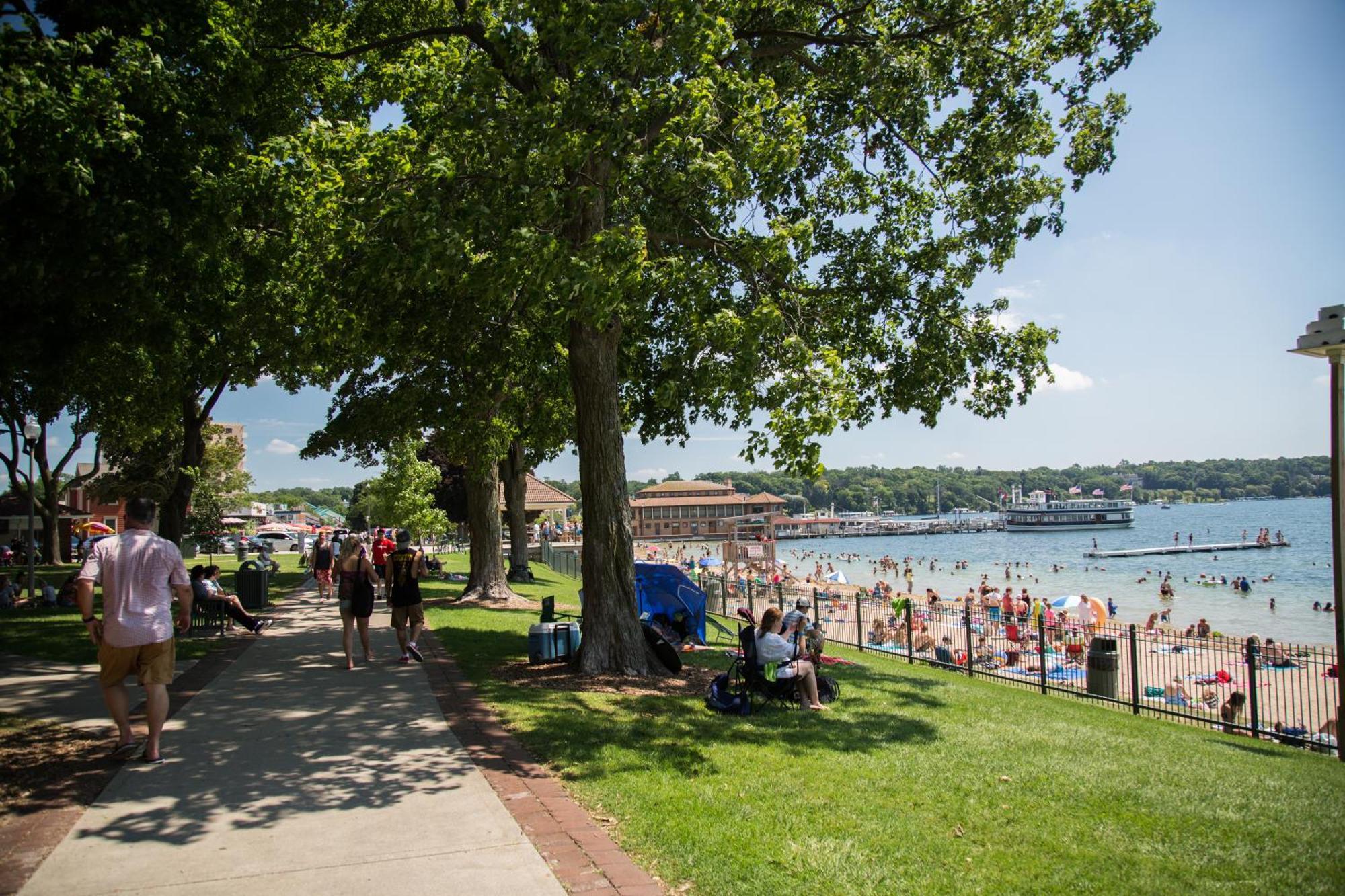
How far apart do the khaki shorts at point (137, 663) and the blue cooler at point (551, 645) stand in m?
5.28

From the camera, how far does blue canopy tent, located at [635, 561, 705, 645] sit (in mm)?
15102

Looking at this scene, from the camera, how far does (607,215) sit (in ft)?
35.1

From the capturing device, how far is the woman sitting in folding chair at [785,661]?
8.83 meters

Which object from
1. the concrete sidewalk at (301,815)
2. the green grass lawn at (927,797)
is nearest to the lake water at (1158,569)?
the green grass lawn at (927,797)

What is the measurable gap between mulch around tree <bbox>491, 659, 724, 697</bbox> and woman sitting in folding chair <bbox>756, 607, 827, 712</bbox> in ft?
3.58

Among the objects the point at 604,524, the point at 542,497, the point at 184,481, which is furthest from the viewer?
the point at 542,497

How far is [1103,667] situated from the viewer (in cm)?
1337

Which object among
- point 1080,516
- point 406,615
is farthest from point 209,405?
point 1080,516

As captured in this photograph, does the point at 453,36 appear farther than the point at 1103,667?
No

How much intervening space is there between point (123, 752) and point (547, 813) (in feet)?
11.3

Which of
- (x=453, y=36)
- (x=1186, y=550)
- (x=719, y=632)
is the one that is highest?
(x=453, y=36)

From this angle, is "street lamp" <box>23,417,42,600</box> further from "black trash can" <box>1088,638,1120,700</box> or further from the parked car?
the parked car

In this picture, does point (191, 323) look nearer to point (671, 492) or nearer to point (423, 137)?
point (423, 137)

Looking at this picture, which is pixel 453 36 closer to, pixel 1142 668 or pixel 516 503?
pixel 516 503
